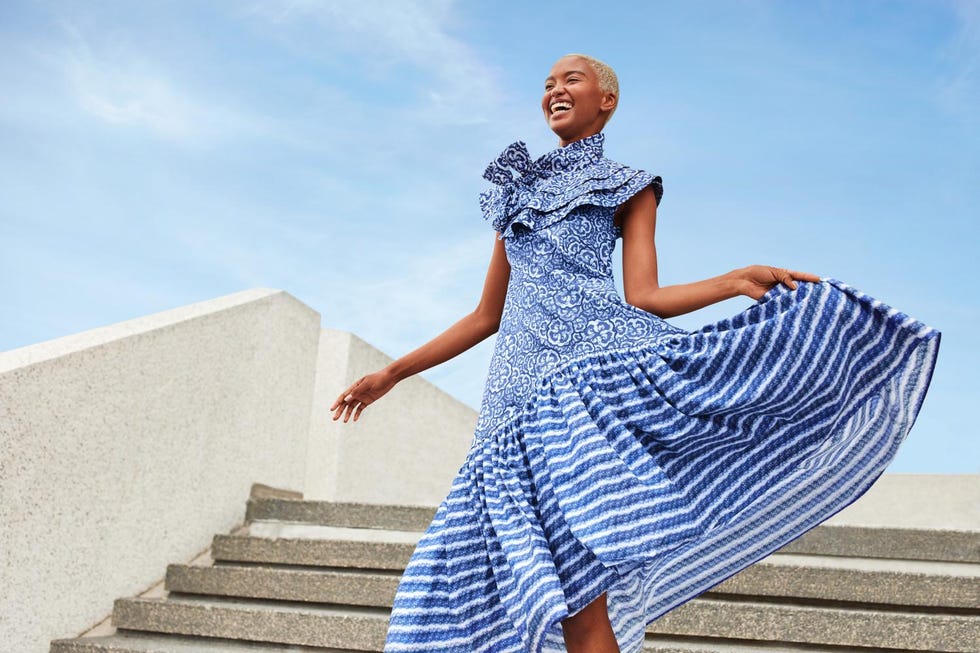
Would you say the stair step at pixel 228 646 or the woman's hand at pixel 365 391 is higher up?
the woman's hand at pixel 365 391

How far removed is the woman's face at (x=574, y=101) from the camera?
81.7 inches

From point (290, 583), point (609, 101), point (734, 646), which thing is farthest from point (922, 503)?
point (609, 101)

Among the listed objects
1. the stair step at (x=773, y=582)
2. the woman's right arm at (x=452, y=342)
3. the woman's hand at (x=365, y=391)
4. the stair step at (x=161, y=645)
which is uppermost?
the woman's right arm at (x=452, y=342)

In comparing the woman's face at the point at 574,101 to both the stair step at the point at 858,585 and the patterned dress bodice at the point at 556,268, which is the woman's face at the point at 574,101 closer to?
the patterned dress bodice at the point at 556,268

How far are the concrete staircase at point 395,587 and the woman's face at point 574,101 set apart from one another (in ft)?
5.39

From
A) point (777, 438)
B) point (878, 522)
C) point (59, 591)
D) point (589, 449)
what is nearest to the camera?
Answer: point (589, 449)

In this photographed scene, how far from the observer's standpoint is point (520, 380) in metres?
1.87

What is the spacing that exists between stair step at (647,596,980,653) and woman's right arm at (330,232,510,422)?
4.39 feet

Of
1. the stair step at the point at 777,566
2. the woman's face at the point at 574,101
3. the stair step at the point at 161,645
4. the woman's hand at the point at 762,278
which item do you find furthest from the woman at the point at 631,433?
the stair step at the point at 161,645

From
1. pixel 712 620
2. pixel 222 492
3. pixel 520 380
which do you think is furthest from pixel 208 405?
pixel 520 380

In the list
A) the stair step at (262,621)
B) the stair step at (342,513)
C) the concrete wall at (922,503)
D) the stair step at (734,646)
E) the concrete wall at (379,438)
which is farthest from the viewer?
the concrete wall at (379,438)

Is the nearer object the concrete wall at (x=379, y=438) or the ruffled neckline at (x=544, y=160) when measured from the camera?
the ruffled neckline at (x=544, y=160)

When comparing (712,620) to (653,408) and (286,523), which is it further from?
(286,523)

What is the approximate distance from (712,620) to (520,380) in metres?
1.64
